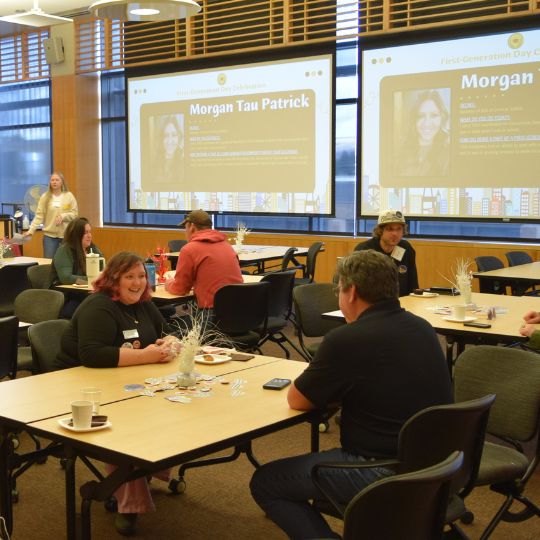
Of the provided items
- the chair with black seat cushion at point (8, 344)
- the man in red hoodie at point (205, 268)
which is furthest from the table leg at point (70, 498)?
the man in red hoodie at point (205, 268)

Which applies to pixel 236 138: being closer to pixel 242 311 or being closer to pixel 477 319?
pixel 242 311

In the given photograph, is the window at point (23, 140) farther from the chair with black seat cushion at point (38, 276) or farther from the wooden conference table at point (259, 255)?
the chair with black seat cushion at point (38, 276)

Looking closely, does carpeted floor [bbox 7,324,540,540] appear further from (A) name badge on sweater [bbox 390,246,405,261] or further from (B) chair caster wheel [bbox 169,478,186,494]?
(A) name badge on sweater [bbox 390,246,405,261]

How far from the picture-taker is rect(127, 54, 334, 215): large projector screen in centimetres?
985

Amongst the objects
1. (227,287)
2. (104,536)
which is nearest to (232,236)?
(227,287)

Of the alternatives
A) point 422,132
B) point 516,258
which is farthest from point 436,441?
point 422,132

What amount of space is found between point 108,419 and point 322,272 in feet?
24.1

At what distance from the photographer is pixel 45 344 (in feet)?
12.2

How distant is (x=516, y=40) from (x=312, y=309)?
15.7ft

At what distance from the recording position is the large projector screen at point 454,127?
8345mm

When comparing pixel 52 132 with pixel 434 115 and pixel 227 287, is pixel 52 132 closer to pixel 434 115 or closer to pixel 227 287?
pixel 434 115

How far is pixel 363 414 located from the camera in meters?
2.57

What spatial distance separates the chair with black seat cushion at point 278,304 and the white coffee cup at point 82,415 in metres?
3.17

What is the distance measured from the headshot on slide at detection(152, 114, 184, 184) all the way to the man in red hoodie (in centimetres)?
588
